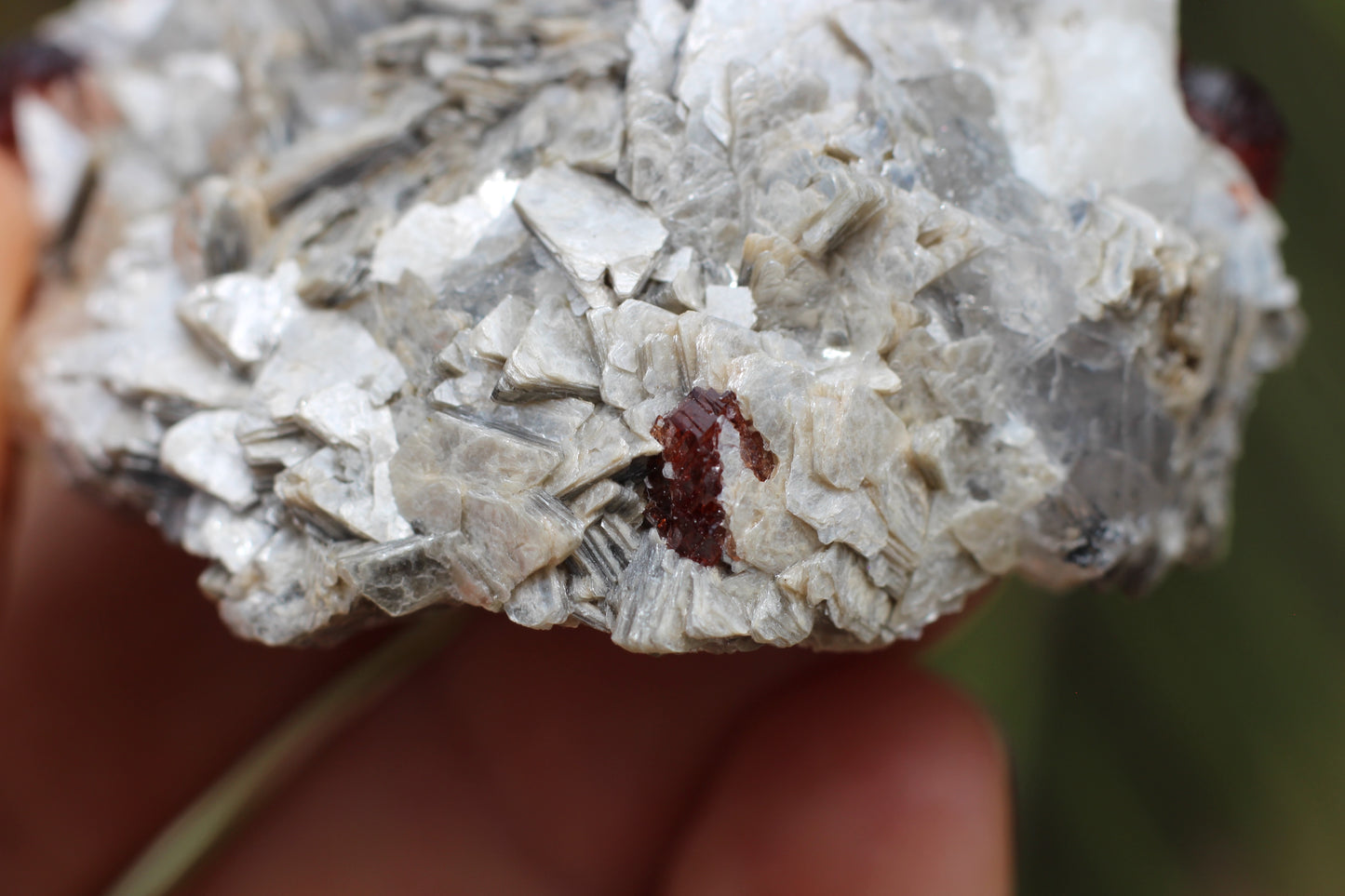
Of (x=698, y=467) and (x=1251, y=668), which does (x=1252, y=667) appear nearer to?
(x=1251, y=668)

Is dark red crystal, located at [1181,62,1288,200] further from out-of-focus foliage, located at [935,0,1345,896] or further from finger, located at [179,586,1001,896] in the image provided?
finger, located at [179,586,1001,896]

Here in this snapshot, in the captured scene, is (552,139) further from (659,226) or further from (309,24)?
(309,24)

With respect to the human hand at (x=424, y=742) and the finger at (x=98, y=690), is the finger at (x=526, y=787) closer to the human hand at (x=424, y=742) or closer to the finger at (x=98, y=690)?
the human hand at (x=424, y=742)

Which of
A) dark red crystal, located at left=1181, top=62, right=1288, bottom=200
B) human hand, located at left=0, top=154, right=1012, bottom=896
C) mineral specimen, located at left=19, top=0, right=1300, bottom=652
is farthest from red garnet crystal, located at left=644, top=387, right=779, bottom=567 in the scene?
dark red crystal, located at left=1181, top=62, right=1288, bottom=200

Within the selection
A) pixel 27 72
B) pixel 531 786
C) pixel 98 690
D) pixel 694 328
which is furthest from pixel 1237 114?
pixel 98 690

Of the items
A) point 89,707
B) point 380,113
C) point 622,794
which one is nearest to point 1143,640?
point 622,794

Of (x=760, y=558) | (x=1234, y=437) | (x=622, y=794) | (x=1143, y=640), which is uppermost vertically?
(x=760, y=558)
